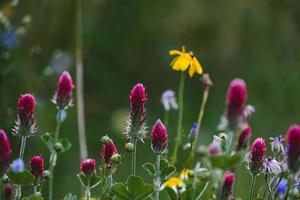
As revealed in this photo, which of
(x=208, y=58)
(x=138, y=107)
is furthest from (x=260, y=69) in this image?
(x=138, y=107)

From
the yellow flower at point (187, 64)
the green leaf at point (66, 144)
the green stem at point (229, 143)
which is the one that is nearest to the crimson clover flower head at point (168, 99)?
the yellow flower at point (187, 64)

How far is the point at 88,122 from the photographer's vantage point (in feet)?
13.1

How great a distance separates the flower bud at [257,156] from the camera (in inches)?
59.9

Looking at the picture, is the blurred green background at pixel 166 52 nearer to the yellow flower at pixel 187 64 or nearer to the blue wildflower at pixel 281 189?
the yellow flower at pixel 187 64

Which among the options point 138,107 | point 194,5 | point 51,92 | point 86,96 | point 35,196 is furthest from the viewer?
point 194,5

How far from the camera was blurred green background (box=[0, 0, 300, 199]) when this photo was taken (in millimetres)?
3900

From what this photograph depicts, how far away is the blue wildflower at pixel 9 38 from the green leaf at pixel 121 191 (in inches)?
54.4

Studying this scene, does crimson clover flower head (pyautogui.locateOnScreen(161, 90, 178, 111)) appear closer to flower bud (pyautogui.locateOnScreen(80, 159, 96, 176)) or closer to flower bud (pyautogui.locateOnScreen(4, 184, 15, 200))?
flower bud (pyautogui.locateOnScreen(80, 159, 96, 176))

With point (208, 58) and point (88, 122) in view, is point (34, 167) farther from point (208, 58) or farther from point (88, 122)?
point (208, 58)

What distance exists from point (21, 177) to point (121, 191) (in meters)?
0.20

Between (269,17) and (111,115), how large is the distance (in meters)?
1.19

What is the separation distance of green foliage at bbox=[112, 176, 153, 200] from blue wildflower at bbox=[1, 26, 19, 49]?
4.55 ft

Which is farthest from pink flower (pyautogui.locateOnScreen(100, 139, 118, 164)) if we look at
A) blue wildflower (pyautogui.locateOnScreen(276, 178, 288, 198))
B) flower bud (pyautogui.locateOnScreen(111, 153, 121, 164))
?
blue wildflower (pyautogui.locateOnScreen(276, 178, 288, 198))

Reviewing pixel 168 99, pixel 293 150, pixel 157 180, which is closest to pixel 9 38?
pixel 168 99
